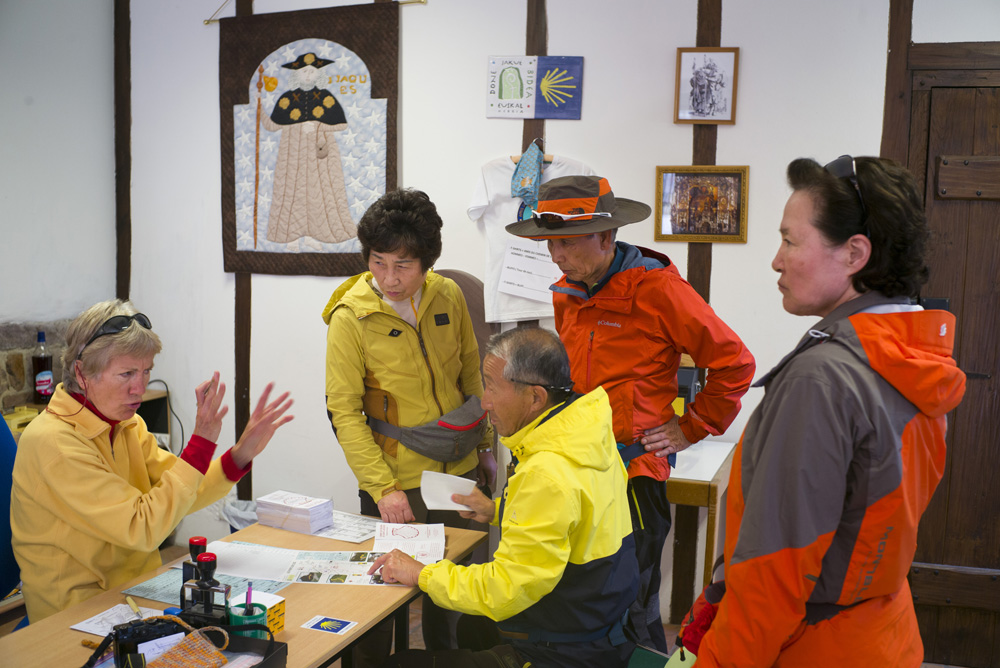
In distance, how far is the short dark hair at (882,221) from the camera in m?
1.17

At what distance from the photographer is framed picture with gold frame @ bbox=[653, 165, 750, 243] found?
3111 millimetres

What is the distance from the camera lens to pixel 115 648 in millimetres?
1345

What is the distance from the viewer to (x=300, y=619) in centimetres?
162

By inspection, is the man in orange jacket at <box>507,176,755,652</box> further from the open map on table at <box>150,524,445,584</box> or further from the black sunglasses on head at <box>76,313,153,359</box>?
the black sunglasses on head at <box>76,313,153,359</box>

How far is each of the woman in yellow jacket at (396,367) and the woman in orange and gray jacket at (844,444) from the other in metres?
1.22

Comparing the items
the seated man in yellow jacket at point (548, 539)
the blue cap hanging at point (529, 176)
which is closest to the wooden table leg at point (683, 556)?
the blue cap hanging at point (529, 176)

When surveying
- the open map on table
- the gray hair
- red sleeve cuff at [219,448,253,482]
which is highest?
the gray hair

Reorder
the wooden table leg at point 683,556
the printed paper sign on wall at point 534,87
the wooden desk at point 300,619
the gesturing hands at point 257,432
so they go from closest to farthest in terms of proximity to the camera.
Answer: the wooden desk at point 300,619, the gesturing hands at point 257,432, the printed paper sign on wall at point 534,87, the wooden table leg at point 683,556

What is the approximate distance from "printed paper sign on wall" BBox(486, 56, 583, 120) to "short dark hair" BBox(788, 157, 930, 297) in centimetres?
216

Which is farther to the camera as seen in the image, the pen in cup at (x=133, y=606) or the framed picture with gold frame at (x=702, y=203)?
the framed picture with gold frame at (x=702, y=203)

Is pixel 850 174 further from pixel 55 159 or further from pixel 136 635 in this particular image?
pixel 55 159

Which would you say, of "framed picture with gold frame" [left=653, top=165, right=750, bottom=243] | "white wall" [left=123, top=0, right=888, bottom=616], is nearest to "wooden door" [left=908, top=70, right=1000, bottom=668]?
"white wall" [left=123, top=0, right=888, bottom=616]

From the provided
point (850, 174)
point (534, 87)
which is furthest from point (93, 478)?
point (534, 87)

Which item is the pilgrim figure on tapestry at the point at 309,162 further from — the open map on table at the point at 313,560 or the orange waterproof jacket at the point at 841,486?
the orange waterproof jacket at the point at 841,486
